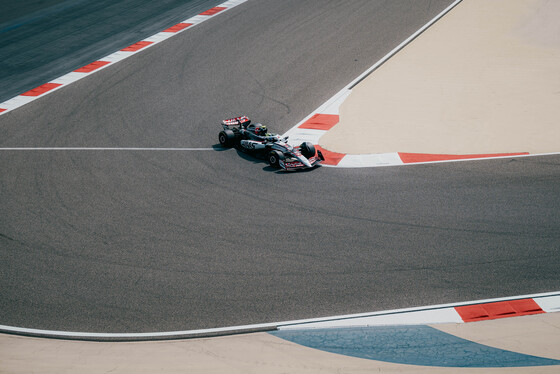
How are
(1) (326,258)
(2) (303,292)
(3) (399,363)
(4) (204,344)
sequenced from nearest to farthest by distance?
(3) (399,363) < (4) (204,344) < (2) (303,292) < (1) (326,258)

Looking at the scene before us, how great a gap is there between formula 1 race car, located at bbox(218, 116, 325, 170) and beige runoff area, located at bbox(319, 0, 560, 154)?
1568 mm

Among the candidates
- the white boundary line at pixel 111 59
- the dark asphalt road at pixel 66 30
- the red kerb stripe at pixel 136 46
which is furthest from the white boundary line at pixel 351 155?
the dark asphalt road at pixel 66 30

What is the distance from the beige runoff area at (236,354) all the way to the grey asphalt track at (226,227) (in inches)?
21.5

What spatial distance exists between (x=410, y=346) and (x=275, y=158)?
8.28 metres

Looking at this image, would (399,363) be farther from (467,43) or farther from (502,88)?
(467,43)

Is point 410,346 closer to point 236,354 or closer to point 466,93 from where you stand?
point 236,354

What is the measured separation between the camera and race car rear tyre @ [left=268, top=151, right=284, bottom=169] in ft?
A: 53.7

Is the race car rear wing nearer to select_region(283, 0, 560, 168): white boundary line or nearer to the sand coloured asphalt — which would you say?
select_region(283, 0, 560, 168): white boundary line

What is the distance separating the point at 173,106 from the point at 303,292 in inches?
515

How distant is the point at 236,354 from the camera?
9.55m

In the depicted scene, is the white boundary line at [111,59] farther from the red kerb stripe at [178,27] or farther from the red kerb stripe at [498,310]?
the red kerb stripe at [498,310]

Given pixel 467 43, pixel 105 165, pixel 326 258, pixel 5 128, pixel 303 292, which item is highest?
pixel 467 43

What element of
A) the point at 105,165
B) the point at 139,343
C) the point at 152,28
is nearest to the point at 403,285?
the point at 139,343

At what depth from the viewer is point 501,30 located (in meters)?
27.7
